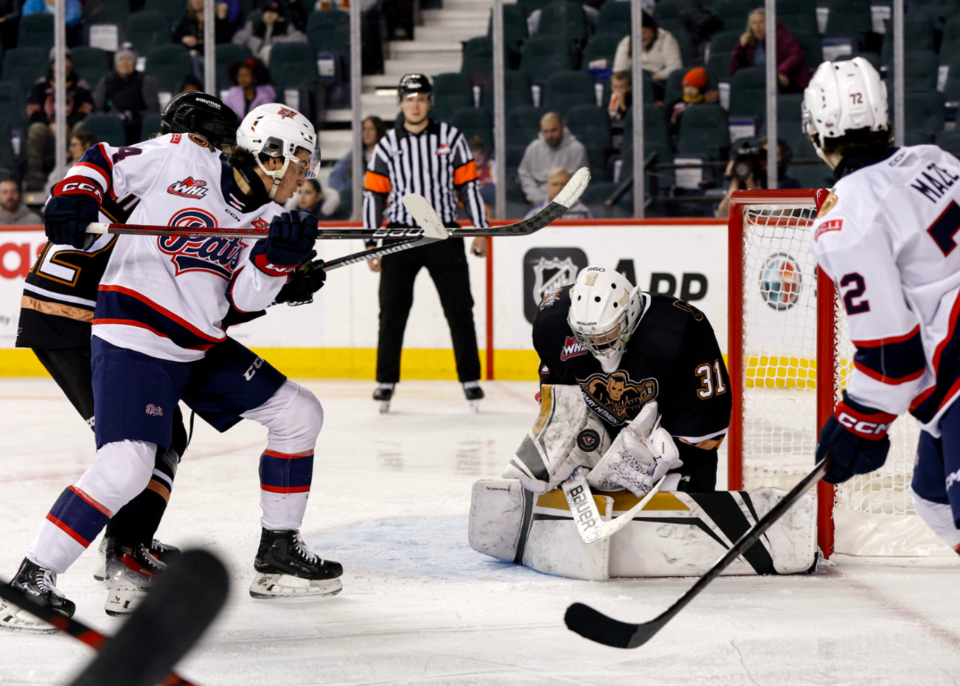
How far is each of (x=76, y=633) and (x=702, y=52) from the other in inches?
214

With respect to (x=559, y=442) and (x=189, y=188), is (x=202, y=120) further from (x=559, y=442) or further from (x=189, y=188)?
(x=559, y=442)

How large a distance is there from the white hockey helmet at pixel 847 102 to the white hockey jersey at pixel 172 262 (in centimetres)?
108

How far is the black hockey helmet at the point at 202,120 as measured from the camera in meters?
2.45

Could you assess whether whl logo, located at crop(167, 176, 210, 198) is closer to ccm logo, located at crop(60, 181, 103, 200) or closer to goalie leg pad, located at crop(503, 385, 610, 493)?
ccm logo, located at crop(60, 181, 103, 200)

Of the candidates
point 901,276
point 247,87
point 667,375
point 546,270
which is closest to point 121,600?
point 667,375

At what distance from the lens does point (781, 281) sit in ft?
10.9

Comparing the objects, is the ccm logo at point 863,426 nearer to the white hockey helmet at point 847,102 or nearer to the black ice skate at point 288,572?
the white hockey helmet at point 847,102

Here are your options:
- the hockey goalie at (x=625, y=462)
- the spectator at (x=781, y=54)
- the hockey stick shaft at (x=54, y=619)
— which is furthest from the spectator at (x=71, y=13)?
the hockey stick shaft at (x=54, y=619)

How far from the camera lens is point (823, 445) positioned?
169cm

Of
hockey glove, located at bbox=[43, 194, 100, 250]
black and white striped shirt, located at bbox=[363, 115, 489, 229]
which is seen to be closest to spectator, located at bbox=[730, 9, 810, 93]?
black and white striped shirt, located at bbox=[363, 115, 489, 229]


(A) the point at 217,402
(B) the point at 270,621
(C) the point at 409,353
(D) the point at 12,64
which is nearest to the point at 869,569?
(B) the point at 270,621

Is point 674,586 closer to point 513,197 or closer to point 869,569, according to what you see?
point 869,569

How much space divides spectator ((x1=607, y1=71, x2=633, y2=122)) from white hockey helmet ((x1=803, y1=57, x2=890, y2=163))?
15.0ft

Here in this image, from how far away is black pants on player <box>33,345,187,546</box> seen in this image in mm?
2396
